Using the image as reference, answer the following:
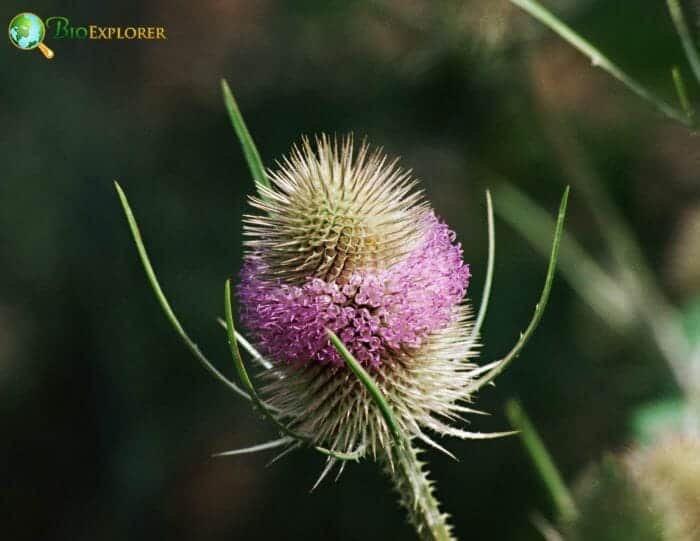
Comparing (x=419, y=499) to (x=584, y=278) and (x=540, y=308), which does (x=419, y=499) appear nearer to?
(x=540, y=308)

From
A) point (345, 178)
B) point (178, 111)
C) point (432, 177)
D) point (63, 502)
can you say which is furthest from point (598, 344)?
point (63, 502)

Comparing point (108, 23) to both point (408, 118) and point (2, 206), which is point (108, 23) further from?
point (408, 118)

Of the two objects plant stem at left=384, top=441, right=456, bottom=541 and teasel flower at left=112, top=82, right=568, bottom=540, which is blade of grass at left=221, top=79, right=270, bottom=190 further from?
plant stem at left=384, top=441, right=456, bottom=541

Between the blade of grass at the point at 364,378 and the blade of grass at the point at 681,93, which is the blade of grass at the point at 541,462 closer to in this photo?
the blade of grass at the point at 364,378

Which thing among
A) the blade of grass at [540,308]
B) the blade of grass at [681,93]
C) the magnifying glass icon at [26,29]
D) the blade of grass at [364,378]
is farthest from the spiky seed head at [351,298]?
the magnifying glass icon at [26,29]

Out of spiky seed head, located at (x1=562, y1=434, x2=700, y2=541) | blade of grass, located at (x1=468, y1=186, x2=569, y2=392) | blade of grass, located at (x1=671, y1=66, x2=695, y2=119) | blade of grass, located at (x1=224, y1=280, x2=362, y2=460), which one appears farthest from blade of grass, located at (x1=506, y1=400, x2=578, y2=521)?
blade of grass, located at (x1=671, y1=66, x2=695, y2=119)
